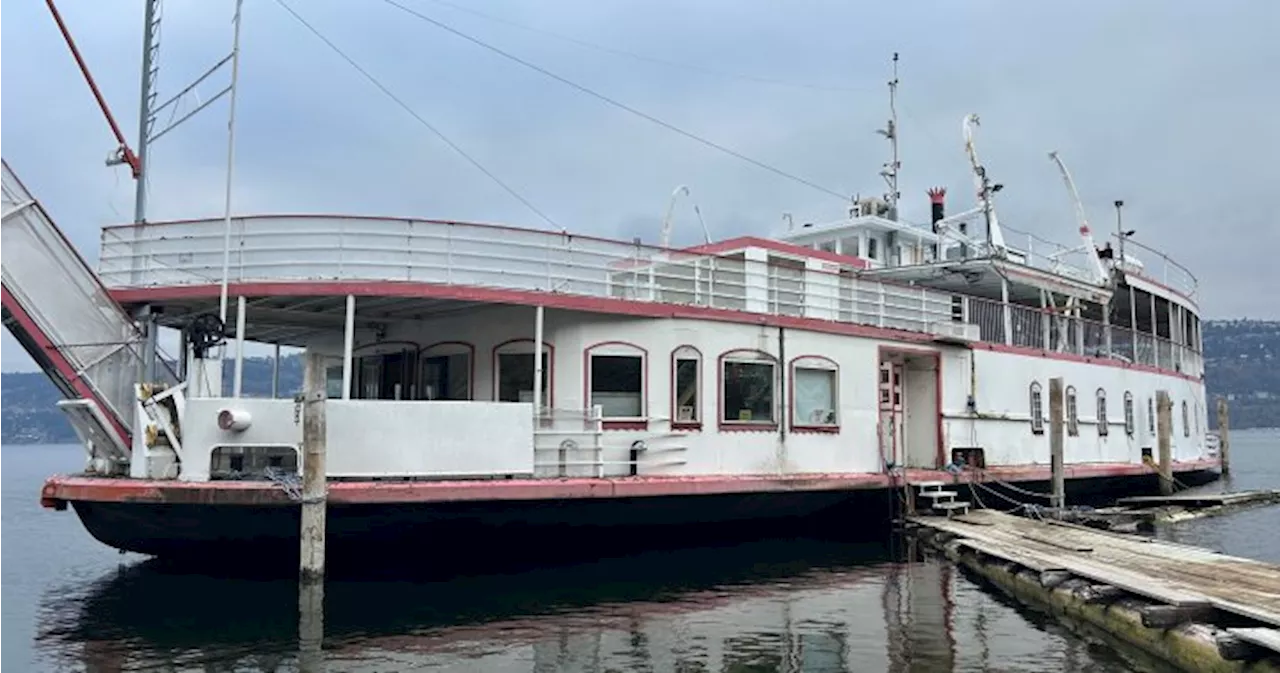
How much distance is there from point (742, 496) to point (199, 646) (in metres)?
8.72

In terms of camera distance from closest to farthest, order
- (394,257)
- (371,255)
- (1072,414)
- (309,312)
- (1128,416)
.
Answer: (371,255), (394,257), (309,312), (1072,414), (1128,416)

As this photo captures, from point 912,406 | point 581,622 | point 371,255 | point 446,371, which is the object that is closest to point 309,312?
point 446,371

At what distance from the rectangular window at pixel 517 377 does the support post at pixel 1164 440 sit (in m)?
18.5

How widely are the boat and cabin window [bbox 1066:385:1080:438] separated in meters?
0.75

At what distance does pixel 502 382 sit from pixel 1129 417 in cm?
1802

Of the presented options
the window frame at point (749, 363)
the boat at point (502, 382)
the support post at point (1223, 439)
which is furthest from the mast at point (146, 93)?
the support post at point (1223, 439)

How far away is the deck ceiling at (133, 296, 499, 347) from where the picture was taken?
1521cm

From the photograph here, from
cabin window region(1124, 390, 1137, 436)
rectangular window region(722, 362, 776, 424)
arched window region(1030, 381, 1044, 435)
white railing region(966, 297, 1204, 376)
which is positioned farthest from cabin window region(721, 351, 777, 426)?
cabin window region(1124, 390, 1137, 436)

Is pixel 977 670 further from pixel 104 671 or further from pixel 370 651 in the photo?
pixel 104 671

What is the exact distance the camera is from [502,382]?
16.5 meters

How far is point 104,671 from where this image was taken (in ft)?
33.7

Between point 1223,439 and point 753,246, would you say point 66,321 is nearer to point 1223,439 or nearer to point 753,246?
point 753,246

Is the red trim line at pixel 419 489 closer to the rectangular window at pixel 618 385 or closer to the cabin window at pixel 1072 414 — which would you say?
the rectangular window at pixel 618 385

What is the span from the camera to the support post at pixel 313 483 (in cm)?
1241
